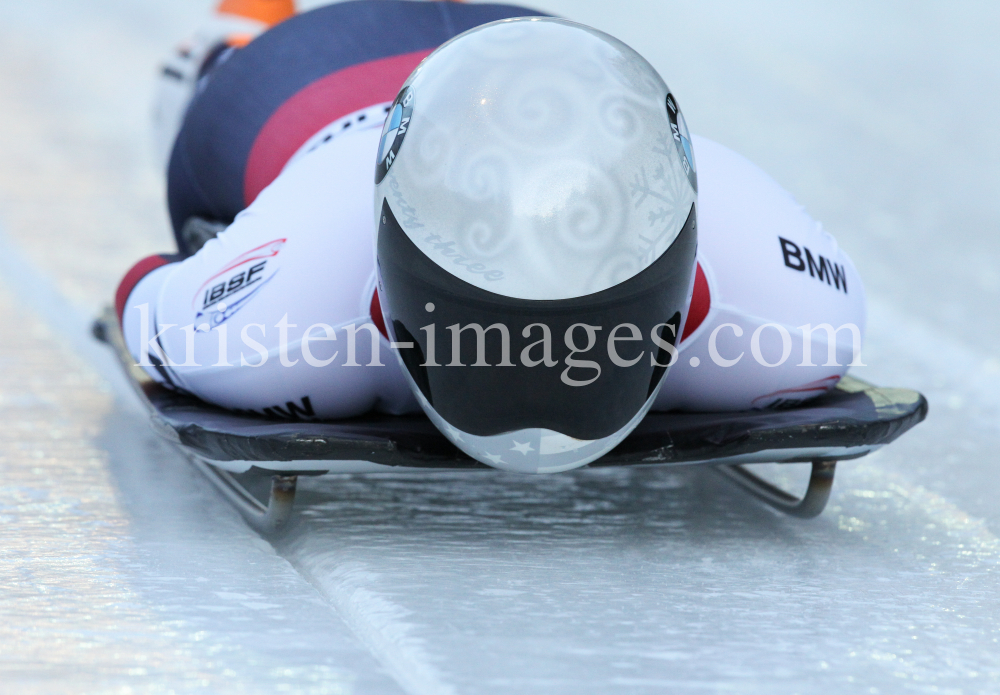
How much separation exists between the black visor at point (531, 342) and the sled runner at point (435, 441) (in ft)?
0.33

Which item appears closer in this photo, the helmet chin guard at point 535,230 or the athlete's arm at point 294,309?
the helmet chin guard at point 535,230

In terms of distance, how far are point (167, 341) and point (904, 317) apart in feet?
5.29

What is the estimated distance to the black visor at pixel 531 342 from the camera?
1.10 metres

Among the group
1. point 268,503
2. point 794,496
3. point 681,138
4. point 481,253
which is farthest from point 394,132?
point 794,496

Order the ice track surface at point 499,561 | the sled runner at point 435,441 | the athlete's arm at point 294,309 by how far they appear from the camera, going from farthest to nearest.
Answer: the athlete's arm at point 294,309
the sled runner at point 435,441
the ice track surface at point 499,561

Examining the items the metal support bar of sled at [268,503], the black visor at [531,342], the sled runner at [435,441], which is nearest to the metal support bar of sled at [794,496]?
the sled runner at [435,441]

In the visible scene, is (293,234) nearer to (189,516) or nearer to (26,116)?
(189,516)

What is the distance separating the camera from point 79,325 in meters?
2.41

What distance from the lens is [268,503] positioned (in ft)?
4.46

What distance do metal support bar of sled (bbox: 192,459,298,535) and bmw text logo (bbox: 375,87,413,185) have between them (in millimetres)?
364

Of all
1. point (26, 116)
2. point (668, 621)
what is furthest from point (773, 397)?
point (26, 116)

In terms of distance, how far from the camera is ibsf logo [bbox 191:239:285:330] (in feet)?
4.51

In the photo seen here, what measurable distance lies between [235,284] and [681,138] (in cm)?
54

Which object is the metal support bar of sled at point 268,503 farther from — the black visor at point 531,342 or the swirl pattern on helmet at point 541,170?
the swirl pattern on helmet at point 541,170
